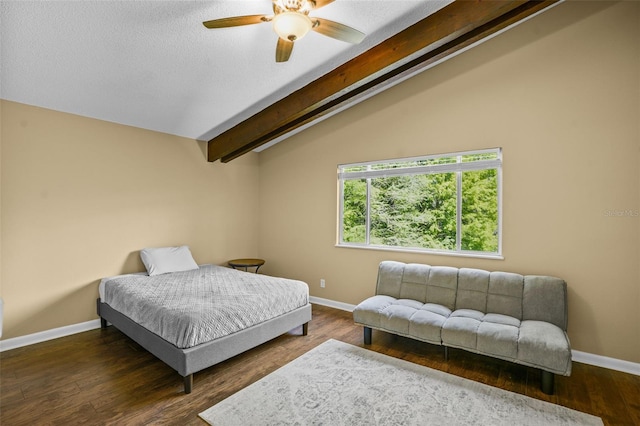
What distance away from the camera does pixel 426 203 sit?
155 inches

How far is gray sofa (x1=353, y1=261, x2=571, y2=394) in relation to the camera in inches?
95.8

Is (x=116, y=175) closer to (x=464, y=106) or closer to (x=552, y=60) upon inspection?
(x=464, y=106)

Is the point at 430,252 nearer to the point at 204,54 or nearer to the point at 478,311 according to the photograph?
the point at 478,311

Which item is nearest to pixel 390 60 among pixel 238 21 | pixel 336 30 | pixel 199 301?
pixel 336 30

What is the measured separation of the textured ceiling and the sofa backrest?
2446 millimetres

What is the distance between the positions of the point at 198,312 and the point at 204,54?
7.46 feet

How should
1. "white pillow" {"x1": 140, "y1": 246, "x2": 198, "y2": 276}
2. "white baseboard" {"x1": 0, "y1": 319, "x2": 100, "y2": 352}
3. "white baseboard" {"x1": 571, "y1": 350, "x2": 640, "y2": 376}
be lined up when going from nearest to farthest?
"white baseboard" {"x1": 571, "y1": 350, "x2": 640, "y2": 376}, "white baseboard" {"x1": 0, "y1": 319, "x2": 100, "y2": 352}, "white pillow" {"x1": 140, "y1": 246, "x2": 198, "y2": 276}

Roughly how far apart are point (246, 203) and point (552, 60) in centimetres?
452

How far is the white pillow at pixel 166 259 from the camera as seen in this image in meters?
3.97

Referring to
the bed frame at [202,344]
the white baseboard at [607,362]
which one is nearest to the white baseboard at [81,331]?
the white baseboard at [607,362]

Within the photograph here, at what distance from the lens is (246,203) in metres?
5.46

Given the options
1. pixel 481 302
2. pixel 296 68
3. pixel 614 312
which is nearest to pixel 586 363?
pixel 614 312

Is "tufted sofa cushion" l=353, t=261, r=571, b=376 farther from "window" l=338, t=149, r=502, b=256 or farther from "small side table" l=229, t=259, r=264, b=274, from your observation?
"small side table" l=229, t=259, r=264, b=274

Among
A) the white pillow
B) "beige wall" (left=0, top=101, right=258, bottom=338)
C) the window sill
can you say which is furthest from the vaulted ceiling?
the window sill
